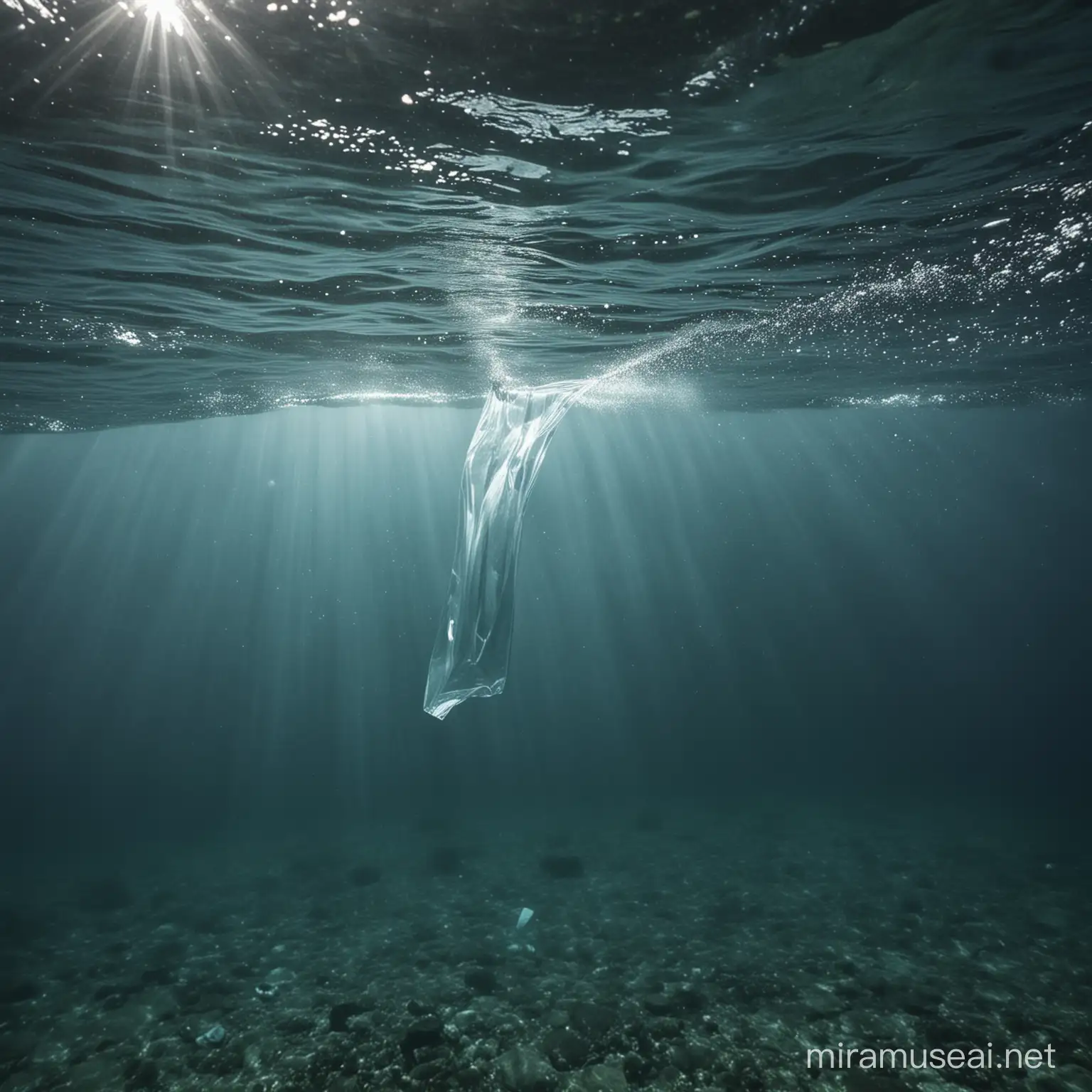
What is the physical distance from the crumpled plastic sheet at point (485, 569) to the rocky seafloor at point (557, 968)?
464 cm

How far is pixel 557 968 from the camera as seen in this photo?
10.9 m

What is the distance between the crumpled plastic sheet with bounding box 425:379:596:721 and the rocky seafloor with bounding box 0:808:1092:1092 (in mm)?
4639

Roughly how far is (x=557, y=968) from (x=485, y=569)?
7118 mm

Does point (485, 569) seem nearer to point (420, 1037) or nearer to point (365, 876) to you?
point (420, 1037)

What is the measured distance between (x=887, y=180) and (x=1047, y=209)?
290 centimetres

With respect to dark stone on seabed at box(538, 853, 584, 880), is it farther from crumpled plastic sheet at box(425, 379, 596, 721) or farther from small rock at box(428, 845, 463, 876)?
crumpled plastic sheet at box(425, 379, 596, 721)

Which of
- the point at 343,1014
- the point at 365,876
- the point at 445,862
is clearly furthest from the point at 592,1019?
the point at 445,862

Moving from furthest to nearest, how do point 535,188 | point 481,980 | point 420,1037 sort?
1. point 481,980
2. point 420,1037
3. point 535,188

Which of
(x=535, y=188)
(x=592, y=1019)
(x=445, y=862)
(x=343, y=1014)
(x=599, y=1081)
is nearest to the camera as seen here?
(x=535, y=188)

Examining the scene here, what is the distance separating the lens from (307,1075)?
7816 mm

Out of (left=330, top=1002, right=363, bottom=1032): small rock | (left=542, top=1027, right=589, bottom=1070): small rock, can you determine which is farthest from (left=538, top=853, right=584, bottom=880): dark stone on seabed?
(left=542, top=1027, right=589, bottom=1070): small rock

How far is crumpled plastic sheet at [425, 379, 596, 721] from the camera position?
9.61 metres

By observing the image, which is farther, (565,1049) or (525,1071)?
(565,1049)

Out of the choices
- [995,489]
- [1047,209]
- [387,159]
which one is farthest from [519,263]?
[995,489]
